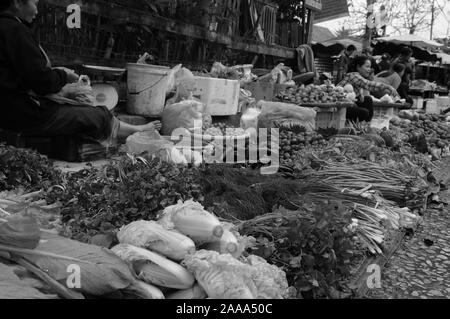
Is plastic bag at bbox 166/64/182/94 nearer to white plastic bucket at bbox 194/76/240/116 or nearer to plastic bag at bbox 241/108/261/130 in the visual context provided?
white plastic bucket at bbox 194/76/240/116

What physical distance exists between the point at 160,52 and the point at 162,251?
18.1 ft

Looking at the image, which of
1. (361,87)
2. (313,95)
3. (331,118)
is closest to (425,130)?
(361,87)

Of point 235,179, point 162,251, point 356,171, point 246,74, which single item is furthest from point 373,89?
point 162,251

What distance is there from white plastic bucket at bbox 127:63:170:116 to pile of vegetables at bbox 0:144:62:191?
2333 millimetres

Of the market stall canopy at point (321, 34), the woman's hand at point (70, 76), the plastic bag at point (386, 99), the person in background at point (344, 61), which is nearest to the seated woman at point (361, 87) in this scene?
the plastic bag at point (386, 99)

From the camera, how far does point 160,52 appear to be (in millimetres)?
7336

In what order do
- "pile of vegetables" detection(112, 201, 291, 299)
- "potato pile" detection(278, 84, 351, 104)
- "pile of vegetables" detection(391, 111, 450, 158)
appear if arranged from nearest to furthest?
1. "pile of vegetables" detection(112, 201, 291, 299)
2. "pile of vegetables" detection(391, 111, 450, 158)
3. "potato pile" detection(278, 84, 351, 104)

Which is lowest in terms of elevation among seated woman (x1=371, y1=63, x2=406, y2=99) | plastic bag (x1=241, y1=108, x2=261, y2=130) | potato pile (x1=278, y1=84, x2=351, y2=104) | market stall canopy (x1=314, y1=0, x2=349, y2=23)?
plastic bag (x1=241, y1=108, x2=261, y2=130)

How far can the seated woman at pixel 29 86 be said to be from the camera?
4023 millimetres

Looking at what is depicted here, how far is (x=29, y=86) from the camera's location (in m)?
4.20

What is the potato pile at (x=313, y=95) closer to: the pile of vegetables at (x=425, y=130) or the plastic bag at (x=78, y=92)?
the pile of vegetables at (x=425, y=130)

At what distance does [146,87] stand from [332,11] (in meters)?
13.3

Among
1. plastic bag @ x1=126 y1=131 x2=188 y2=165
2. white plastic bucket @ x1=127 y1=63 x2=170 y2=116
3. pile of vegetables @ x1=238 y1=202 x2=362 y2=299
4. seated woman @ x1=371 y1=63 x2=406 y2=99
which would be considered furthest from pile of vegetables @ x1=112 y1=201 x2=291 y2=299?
seated woman @ x1=371 y1=63 x2=406 y2=99

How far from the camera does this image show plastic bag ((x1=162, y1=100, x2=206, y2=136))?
563cm
